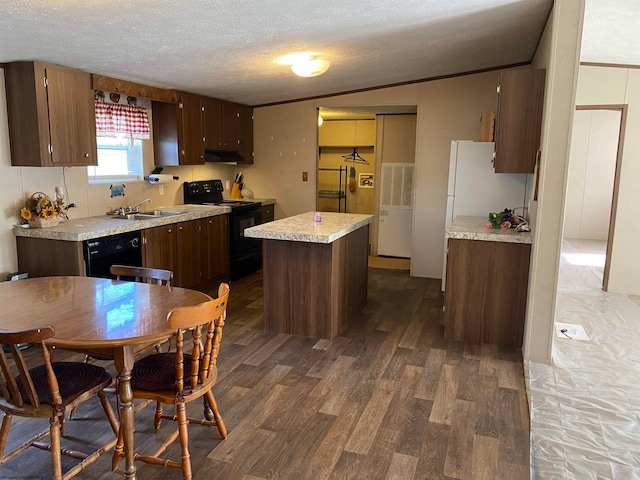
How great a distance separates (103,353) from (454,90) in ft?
15.9

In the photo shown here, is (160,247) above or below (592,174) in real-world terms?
below

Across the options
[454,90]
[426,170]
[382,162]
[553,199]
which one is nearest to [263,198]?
[382,162]

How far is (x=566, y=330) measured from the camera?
4.06 m

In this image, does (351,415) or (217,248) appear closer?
(351,415)

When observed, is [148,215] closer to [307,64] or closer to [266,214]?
[266,214]

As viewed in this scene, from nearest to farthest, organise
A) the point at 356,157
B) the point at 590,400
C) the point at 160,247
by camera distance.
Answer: the point at 590,400 → the point at 160,247 → the point at 356,157

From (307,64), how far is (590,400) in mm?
3097

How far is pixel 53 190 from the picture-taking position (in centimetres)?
408

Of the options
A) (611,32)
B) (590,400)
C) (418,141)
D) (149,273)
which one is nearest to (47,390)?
(149,273)

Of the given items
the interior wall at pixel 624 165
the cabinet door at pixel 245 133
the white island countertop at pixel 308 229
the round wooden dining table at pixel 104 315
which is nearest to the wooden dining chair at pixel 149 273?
the round wooden dining table at pixel 104 315

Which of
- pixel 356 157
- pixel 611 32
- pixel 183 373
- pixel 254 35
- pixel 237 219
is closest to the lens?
pixel 183 373

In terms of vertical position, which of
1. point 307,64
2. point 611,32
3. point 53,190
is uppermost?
point 611,32

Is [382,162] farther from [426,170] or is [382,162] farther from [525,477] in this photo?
[525,477]

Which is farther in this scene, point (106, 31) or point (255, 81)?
point (255, 81)
